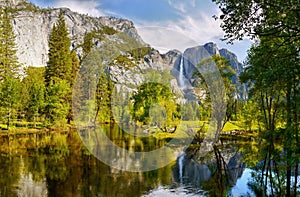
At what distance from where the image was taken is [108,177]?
1244cm

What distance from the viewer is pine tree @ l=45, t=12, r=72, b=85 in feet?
140

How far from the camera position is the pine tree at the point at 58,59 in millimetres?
42719

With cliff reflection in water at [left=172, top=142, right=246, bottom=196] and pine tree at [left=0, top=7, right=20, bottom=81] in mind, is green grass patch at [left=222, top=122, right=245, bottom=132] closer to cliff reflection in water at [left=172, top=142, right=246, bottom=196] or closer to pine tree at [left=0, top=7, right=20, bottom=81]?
cliff reflection in water at [left=172, top=142, right=246, bottom=196]

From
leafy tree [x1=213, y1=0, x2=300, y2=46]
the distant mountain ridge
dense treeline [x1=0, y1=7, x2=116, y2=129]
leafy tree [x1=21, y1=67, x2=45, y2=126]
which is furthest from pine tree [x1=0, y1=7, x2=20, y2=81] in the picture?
leafy tree [x1=213, y1=0, x2=300, y2=46]

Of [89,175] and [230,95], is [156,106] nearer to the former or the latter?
[230,95]

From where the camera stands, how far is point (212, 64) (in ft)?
75.5

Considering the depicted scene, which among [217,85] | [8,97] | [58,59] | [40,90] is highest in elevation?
[58,59]

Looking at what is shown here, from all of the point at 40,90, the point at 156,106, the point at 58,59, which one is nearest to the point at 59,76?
the point at 58,59

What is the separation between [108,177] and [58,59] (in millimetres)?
33658

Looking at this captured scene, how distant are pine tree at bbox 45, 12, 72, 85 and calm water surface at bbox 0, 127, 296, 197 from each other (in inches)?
1019

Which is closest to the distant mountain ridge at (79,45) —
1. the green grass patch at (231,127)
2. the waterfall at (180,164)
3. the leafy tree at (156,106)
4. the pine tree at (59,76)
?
the leafy tree at (156,106)

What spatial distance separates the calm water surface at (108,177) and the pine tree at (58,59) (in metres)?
25.9

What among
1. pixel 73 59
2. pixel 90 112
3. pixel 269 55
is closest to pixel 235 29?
pixel 269 55

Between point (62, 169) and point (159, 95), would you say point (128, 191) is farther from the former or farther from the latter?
point (159, 95)
